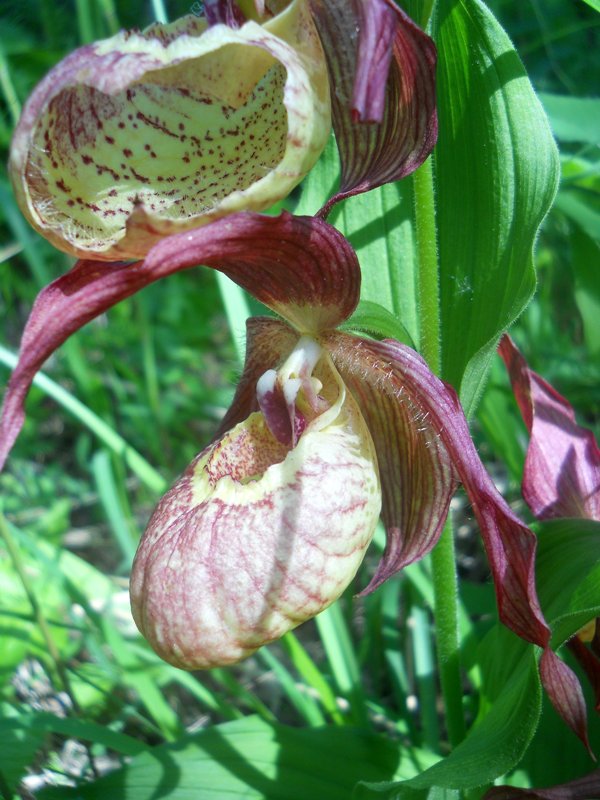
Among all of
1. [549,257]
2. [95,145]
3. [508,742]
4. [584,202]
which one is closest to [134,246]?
[95,145]

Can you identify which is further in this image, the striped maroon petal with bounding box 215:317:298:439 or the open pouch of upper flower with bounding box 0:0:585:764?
the striped maroon petal with bounding box 215:317:298:439

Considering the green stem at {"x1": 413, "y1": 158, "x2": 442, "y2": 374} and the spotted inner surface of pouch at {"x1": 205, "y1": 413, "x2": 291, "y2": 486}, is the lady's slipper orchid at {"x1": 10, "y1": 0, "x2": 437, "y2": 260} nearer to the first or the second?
the green stem at {"x1": 413, "y1": 158, "x2": 442, "y2": 374}

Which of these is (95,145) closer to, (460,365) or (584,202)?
(460,365)

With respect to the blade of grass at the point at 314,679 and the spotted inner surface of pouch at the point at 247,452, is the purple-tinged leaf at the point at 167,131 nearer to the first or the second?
the spotted inner surface of pouch at the point at 247,452

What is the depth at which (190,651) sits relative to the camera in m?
0.88

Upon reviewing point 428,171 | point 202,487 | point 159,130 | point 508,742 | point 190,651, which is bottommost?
point 508,742

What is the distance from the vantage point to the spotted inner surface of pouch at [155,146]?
78 cm

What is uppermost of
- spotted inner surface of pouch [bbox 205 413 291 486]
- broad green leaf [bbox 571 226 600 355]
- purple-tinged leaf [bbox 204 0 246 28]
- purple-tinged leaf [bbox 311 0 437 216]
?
purple-tinged leaf [bbox 204 0 246 28]

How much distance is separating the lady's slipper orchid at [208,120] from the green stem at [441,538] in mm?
118

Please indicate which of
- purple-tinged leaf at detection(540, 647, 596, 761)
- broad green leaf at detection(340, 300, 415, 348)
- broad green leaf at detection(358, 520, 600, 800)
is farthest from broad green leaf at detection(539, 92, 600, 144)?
purple-tinged leaf at detection(540, 647, 596, 761)

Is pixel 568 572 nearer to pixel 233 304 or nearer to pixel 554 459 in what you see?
pixel 554 459

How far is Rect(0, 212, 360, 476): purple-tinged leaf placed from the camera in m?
0.74

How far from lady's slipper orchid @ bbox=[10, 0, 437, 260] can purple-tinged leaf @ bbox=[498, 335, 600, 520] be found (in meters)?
0.44

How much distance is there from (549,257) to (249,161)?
1485 millimetres
